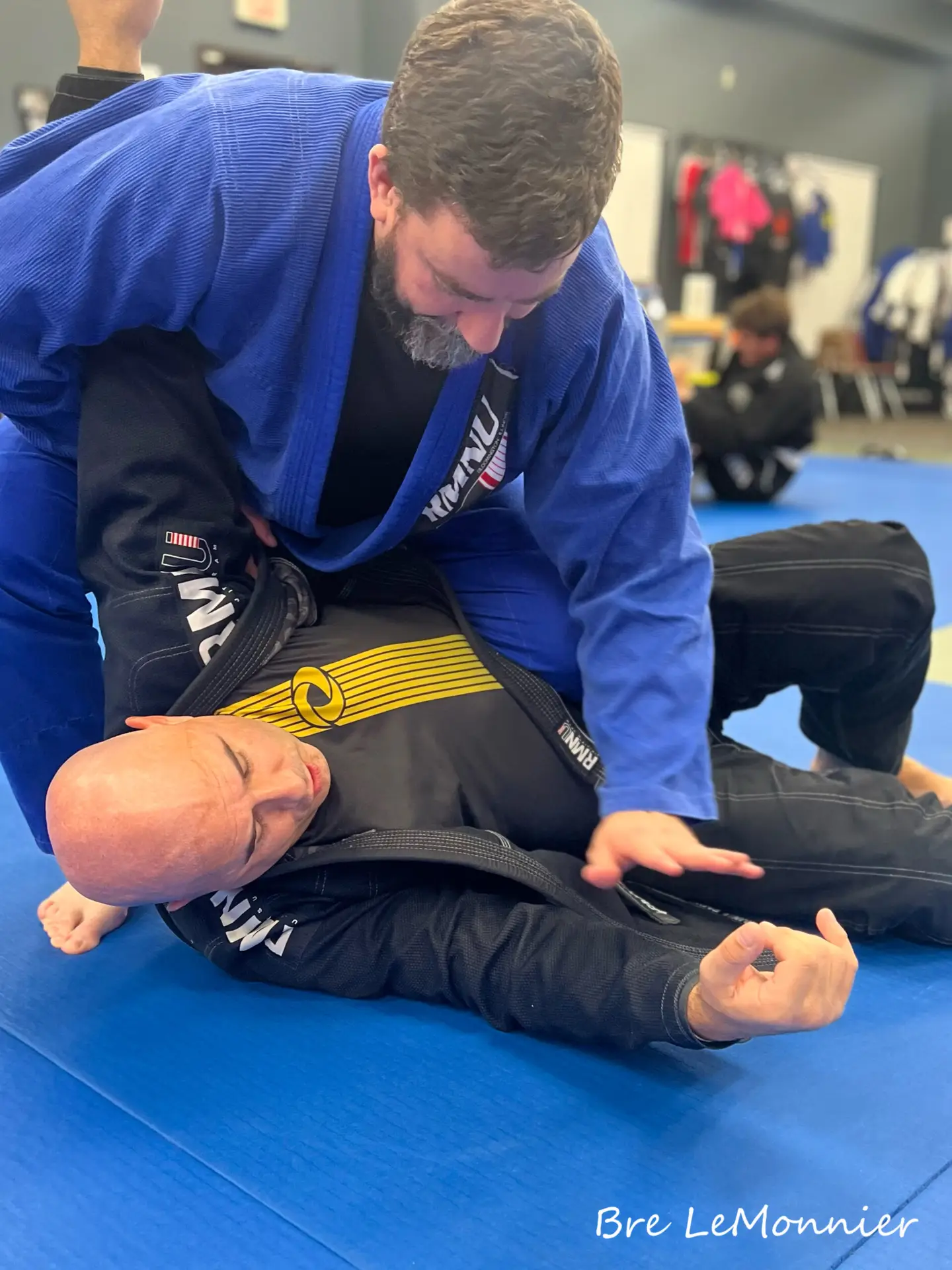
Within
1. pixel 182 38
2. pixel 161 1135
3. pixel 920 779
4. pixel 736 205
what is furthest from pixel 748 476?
pixel 736 205

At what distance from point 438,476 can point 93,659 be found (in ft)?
1.78

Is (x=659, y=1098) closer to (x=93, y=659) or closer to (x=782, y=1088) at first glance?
(x=782, y=1088)

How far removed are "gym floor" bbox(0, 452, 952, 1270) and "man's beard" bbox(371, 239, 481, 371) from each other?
0.73m

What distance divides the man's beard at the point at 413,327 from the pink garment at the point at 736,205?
306 inches

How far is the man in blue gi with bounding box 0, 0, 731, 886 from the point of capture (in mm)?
1034

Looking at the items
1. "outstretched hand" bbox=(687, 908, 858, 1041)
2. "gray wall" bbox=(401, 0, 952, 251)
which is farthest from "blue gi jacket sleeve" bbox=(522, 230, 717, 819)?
"gray wall" bbox=(401, 0, 952, 251)

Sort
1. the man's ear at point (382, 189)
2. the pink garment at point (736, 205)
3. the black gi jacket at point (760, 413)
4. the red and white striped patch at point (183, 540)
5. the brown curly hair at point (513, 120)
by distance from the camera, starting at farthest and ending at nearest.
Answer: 1. the pink garment at point (736, 205)
2. the black gi jacket at point (760, 413)
3. the red and white striped patch at point (183, 540)
4. the man's ear at point (382, 189)
5. the brown curly hair at point (513, 120)

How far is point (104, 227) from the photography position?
1.10 meters

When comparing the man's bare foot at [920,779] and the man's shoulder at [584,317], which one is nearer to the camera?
the man's shoulder at [584,317]

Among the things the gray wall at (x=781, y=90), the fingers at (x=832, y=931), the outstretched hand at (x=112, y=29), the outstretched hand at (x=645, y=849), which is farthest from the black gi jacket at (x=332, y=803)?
the gray wall at (x=781, y=90)

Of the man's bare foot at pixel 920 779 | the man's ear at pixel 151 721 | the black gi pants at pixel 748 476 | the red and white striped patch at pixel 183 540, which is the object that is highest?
the red and white striped patch at pixel 183 540

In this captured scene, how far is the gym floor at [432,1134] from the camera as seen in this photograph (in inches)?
37.2

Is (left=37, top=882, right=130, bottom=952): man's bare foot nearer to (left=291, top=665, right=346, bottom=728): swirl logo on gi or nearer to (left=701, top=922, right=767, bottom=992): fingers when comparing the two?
(left=291, top=665, right=346, bottom=728): swirl logo on gi

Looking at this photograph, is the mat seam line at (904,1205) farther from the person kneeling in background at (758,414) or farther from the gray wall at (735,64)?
the gray wall at (735,64)
